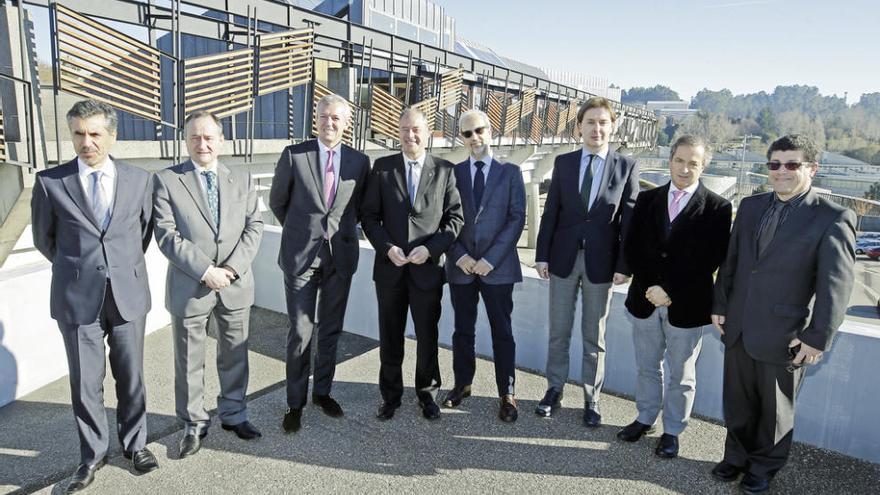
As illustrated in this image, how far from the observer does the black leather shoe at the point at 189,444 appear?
10.7ft

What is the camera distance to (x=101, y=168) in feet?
9.64

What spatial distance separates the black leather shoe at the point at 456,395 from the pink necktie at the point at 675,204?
1863mm

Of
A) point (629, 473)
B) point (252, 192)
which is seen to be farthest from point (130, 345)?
point (629, 473)

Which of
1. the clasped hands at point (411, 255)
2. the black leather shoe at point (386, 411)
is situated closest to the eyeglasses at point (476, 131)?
the clasped hands at point (411, 255)

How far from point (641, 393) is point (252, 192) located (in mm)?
2832

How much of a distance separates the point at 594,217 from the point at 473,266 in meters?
0.85

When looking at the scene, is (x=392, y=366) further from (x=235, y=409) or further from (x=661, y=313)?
(x=661, y=313)

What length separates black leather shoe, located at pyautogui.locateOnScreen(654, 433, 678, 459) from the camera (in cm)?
335

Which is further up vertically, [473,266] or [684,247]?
[684,247]

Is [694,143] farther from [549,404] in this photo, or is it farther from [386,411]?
[386,411]

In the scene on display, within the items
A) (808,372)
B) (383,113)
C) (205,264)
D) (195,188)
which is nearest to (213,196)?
(195,188)

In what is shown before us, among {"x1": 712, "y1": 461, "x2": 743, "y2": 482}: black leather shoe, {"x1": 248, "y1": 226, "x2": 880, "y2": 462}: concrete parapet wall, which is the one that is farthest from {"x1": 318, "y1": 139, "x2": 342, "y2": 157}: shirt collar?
{"x1": 712, "y1": 461, "x2": 743, "y2": 482}: black leather shoe

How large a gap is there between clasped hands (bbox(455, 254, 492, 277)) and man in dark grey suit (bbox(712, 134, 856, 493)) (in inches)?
54.6

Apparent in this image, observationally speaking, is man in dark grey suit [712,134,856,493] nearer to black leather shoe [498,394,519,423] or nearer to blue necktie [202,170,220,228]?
black leather shoe [498,394,519,423]
